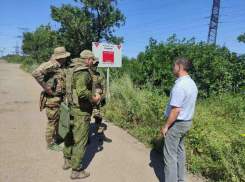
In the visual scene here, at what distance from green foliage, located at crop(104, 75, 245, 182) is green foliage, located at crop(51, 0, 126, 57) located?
7585 mm

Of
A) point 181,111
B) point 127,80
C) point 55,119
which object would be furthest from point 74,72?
point 127,80

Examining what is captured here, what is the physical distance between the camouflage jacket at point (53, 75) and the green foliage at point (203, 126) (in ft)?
6.86

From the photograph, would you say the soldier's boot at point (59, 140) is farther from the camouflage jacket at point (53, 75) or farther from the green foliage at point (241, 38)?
the green foliage at point (241, 38)

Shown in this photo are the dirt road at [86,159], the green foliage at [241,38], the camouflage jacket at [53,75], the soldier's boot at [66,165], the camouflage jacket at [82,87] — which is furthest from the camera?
the green foliage at [241,38]

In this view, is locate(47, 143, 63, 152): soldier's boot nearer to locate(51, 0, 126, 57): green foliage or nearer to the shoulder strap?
the shoulder strap

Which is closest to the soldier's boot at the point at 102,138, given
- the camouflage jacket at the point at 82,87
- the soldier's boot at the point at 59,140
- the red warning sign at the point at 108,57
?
the soldier's boot at the point at 59,140

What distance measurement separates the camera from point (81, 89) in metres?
2.43

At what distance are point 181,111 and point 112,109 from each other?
12.2ft

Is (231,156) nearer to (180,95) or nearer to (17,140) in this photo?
(180,95)

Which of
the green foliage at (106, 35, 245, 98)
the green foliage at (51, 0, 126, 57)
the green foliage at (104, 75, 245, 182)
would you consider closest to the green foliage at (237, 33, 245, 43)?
the green foliage at (106, 35, 245, 98)

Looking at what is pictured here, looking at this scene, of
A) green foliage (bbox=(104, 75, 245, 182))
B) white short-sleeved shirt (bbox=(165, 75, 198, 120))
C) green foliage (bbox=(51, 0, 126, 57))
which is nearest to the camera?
white short-sleeved shirt (bbox=(165, 75, 198, 120))

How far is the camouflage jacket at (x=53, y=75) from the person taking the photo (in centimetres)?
319

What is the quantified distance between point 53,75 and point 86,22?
374 inches

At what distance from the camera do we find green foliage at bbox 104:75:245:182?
8.43 feet
